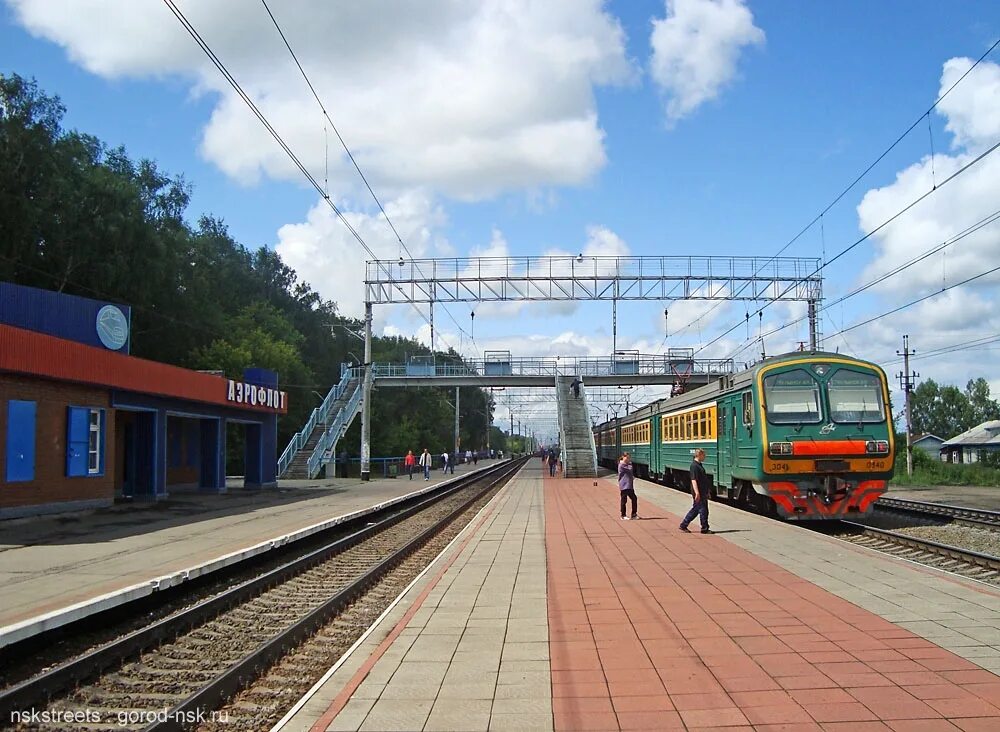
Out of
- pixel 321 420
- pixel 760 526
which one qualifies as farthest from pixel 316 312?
pixel 760 526

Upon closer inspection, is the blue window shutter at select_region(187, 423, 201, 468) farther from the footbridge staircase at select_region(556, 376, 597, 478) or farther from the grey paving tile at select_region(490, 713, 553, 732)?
the grey paving tile at select_region(490, 713, 553, 732)

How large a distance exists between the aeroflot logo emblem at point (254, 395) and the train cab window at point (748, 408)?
62.8 feet

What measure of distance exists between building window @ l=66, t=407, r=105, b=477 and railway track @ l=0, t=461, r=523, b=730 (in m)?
10.0

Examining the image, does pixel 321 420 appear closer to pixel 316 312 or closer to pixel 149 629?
pixel 149 629

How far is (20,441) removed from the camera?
18.6 meters

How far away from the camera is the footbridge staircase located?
4475 centimetres

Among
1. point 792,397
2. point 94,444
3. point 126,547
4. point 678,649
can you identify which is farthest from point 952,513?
point 94,444

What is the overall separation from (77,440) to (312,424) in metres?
29.4

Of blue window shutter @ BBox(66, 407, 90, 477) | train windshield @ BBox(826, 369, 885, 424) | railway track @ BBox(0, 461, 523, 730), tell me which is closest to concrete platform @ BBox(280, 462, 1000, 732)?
railway track @ BBox(0, 461, 523, 730)

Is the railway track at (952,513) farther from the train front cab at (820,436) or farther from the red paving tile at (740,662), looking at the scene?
the red paving tile at (740,662)

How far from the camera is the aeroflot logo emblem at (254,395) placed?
3106 centimetres

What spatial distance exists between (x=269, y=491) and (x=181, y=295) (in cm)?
2893

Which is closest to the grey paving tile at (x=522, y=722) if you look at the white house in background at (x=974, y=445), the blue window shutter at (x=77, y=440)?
the blue window shutter at (x=77, y=440)

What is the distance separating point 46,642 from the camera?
847cm
